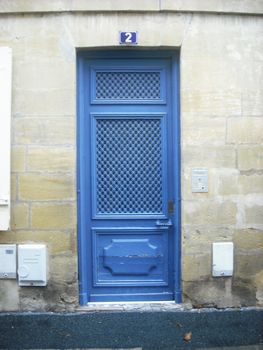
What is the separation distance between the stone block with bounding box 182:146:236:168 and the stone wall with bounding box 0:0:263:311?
1cm

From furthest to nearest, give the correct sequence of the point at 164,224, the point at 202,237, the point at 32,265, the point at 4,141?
1. the point at 164,224
2. the point at 202,237
3. the point at 32,265
4. the point at 4,141

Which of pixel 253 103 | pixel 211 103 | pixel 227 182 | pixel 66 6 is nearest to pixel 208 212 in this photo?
pixel 227 182

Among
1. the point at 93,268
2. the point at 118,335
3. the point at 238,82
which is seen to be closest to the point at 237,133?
the point at 238,82

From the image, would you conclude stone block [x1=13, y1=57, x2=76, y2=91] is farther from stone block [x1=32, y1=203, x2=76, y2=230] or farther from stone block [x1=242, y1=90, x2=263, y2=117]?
stone block [x1=242, y1=90, x2=263, y2=117]

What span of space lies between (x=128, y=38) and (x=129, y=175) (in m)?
1.44

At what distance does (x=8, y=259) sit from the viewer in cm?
425

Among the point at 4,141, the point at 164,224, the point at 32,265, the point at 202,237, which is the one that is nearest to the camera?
the point at 4,141

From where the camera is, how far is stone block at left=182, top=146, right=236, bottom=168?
4.30 m

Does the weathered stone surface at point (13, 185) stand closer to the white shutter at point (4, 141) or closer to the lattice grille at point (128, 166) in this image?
the white shutter at point (4, 141)

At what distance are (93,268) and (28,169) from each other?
128 centimetres

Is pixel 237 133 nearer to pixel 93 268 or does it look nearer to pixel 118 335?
pixel 93 268

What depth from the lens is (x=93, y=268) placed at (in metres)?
4.46

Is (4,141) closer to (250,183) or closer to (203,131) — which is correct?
(203,131)

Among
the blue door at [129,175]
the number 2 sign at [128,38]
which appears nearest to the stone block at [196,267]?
the blue door at [129,175]
